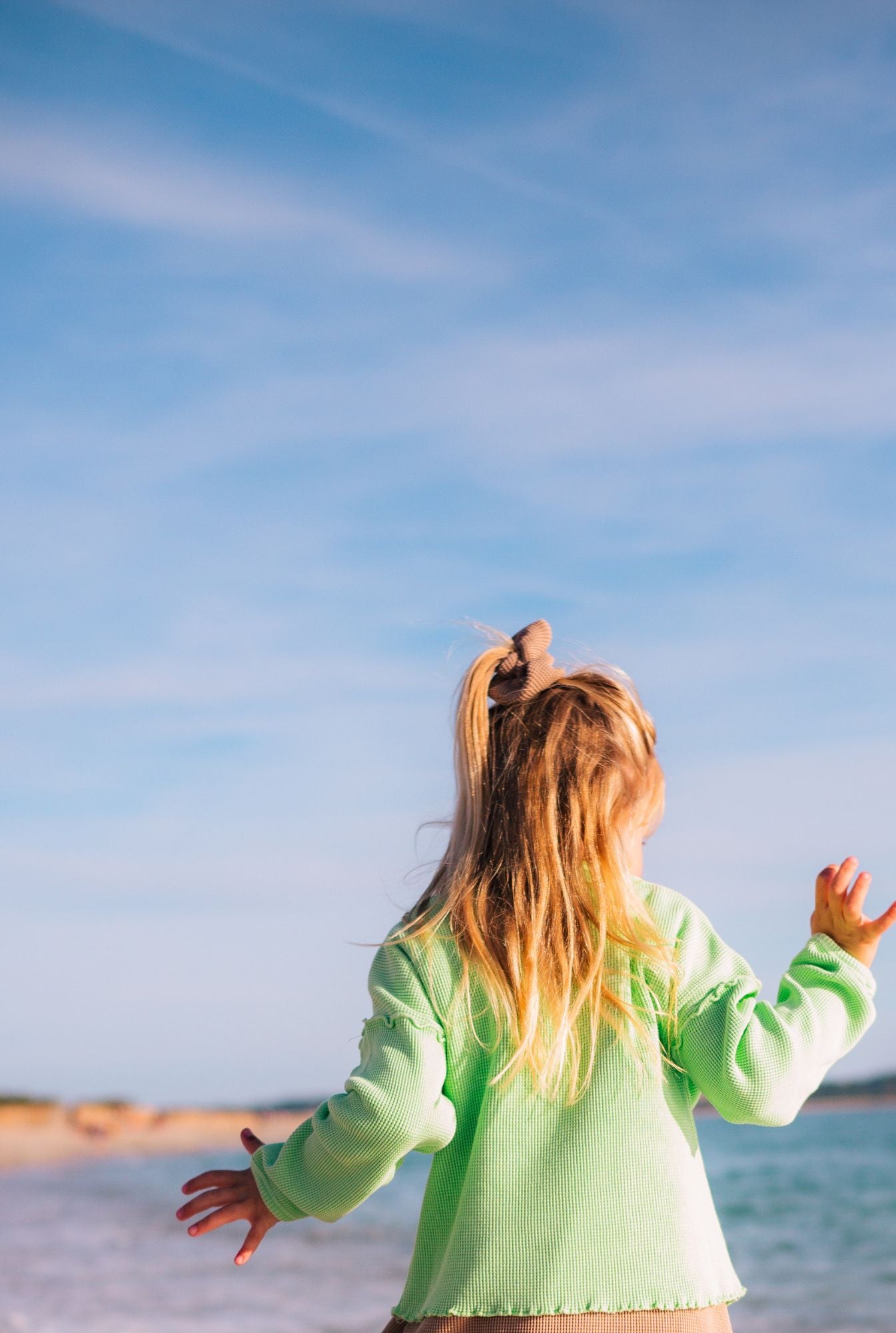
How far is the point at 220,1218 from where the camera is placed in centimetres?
196

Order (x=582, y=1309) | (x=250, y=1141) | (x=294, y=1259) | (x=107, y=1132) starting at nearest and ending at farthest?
(x=582, y=1309) < (x=250, y=1141) < (x=294, y=1259) < (x=107, y=1132)

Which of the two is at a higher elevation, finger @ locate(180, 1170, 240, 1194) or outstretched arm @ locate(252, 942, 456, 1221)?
outstretched arm @ locate(252, 942, 456, 1221)

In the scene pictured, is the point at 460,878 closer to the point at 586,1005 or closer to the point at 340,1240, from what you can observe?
the point at 586,1005

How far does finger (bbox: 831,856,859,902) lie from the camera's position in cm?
212

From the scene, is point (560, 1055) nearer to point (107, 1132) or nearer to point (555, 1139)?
point (555, 1139)

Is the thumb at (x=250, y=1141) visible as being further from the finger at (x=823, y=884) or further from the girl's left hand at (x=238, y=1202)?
the finger at (x=823, y=884)

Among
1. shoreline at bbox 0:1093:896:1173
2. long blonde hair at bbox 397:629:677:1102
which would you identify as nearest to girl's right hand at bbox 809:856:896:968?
long blonde hair at bbox 397:629:677:1102

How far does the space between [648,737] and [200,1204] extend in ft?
3.22

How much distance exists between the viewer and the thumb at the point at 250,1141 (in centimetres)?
211

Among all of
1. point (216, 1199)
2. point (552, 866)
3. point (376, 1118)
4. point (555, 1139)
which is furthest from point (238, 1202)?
point (552, 866)

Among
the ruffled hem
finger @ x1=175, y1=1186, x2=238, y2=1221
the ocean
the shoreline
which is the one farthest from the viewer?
the shoreline

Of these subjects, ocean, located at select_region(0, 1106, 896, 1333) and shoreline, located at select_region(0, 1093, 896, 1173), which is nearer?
ocean, located at select_region(0, 1106, 896, 1333)

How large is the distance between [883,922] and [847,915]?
0.05 meters

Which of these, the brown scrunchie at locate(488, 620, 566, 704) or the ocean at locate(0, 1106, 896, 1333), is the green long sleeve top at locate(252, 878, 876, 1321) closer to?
the brown scrunchie at locate(488, 620, 566, 704)
